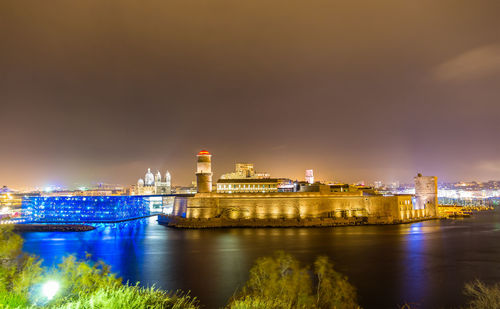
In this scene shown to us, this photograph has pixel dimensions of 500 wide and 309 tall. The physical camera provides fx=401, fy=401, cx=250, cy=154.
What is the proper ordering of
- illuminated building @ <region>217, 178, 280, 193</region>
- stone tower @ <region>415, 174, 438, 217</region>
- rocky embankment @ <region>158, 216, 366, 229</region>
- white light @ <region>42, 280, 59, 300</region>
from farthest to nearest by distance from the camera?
illuminated building @ <region>217, 178, 280, 193</region>, stone tower @ <region>415, 174, 438, 217</region>, rocky embankment @ <region>158, 216, 366, 229</region>, white light @ <region>42, 280, 59, 300</region>

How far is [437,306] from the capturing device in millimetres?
12773

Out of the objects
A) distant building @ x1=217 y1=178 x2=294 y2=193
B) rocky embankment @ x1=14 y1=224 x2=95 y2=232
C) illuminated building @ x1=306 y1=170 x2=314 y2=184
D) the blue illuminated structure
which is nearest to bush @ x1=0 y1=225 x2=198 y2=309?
rocky embankment @ x1=14 y1=224 x2=95 y2=232

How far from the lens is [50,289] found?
25.4ft

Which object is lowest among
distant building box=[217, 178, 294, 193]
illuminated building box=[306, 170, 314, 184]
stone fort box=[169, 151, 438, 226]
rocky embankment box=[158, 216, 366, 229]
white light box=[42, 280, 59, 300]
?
rocky embankment box=[158, 216, 366, 229]

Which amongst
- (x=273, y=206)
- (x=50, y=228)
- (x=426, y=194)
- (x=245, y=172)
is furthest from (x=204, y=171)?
(x=245, y=172)

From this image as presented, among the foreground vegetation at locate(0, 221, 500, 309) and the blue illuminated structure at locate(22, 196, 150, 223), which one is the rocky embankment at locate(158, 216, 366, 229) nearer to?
the blue illuminated structure at locate(22, 196, 150, 223)

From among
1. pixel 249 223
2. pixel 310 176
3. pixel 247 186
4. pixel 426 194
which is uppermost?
pixel 310 176

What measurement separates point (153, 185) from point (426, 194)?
62.9 m

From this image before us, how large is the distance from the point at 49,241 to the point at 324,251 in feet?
54.3

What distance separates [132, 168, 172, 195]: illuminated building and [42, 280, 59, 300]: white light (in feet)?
258

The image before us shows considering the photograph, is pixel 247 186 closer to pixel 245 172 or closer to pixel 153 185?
pixel 245 172

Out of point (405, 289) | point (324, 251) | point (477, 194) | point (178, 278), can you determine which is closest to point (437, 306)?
point (405, 289)

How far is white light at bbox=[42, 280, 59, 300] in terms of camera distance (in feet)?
24.7

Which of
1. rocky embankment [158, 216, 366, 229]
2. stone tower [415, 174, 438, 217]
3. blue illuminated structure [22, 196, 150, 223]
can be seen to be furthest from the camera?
blue illuminated structure [22, 196, 150, 223]
